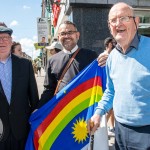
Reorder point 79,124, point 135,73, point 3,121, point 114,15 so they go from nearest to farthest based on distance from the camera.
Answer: point 135,73, point 114,15, point 3,121, point 79,124

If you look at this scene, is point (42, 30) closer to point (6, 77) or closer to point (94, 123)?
point (6, 77)

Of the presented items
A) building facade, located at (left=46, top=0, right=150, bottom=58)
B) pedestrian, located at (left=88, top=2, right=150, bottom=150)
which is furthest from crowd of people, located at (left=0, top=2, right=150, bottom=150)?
building facade, located at (left=46, top=0, right=150, bottom=58)

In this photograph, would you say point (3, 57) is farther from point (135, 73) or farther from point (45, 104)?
point (135, 73)

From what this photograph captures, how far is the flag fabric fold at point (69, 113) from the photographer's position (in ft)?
12.2

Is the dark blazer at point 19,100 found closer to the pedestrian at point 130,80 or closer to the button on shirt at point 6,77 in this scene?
the button on shirt at point 6,77

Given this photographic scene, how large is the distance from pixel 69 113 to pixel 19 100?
2.24ft

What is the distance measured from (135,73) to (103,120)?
109 cm

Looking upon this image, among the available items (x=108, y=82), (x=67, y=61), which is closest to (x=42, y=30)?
(x=67, y=61)

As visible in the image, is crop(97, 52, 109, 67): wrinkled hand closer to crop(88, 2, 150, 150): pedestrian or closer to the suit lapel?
crop(88, 2, 150, 150): pedestrian

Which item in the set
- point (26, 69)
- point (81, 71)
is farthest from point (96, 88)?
point (26, 69)

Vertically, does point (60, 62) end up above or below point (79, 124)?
above

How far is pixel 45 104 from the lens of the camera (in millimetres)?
3809

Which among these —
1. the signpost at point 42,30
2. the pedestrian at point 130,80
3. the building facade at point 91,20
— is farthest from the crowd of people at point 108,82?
the signpost at point 42,30

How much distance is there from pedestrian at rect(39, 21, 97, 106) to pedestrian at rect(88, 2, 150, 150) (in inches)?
43.0
